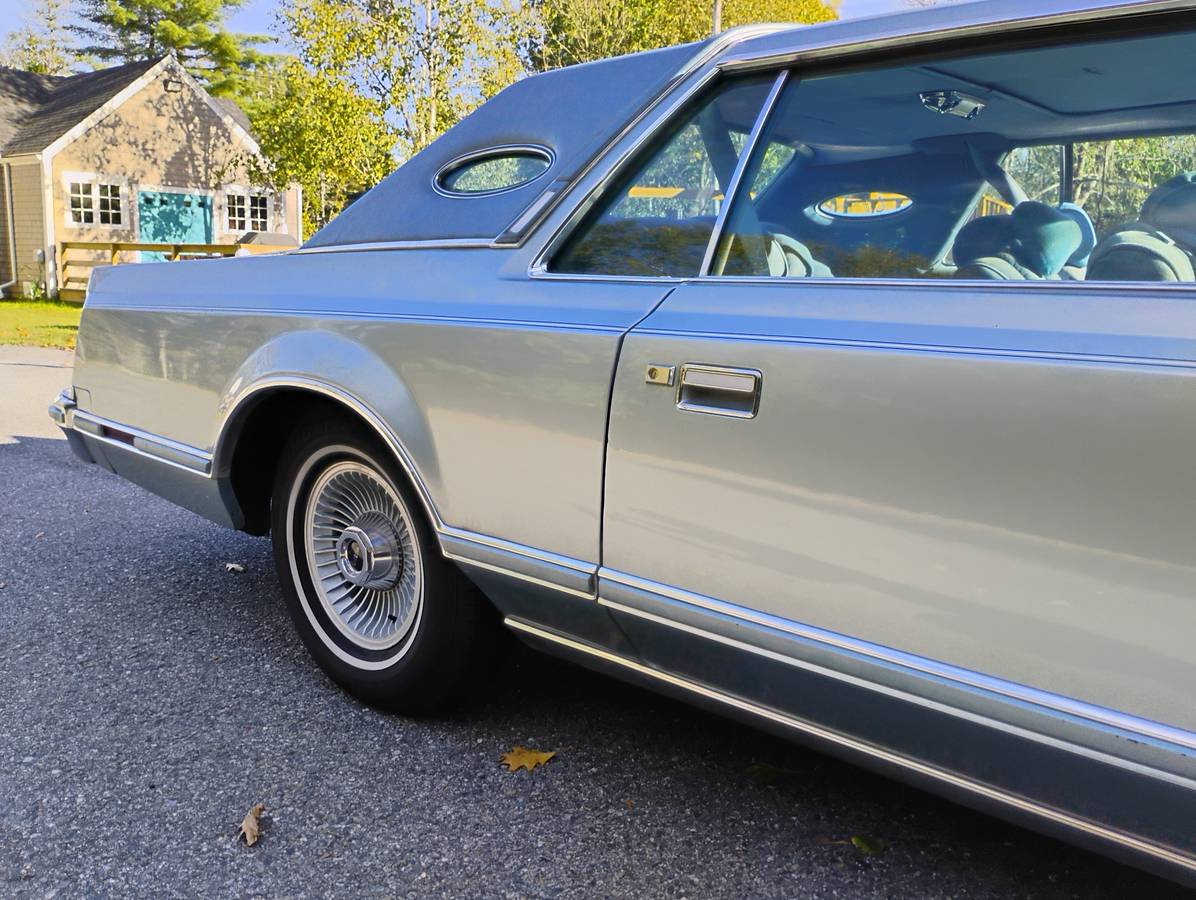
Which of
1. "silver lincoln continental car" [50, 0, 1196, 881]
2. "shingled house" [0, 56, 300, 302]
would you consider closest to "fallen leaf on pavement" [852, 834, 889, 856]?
"silver lincoln continental car" [50, 0, 1196, 881]

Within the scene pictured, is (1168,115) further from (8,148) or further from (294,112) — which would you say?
(8,148)

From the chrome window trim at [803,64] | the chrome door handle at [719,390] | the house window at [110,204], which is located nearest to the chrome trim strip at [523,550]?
the chrome door handle at [719,390]

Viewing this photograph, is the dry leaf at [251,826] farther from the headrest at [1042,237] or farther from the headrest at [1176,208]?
the headrest at [1176,208]

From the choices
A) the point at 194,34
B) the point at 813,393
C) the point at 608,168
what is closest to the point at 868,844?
Answer: the point at 813,393

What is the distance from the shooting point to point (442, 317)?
253cm

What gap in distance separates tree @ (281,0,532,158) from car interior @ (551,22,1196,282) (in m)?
18.4

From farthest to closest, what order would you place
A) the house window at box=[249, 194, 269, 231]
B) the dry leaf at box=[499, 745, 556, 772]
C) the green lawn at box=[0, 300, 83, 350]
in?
the house window at box=[249, 194, 269, 231] < the green lawn at box=[0, 300, 83, 350] < the dry leaf at box=[499, 745, 556, 772]

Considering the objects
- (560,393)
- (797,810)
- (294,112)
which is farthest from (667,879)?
(294,112)

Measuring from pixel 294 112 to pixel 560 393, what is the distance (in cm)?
2009

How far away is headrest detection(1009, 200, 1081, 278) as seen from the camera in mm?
1914

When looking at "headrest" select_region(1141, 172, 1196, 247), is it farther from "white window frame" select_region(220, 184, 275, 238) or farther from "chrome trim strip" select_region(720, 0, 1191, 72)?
"white window frame" select_region(220, 184, 275, 238)

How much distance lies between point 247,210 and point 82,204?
14.2ft

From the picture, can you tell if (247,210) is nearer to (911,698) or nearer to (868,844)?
(868,844)

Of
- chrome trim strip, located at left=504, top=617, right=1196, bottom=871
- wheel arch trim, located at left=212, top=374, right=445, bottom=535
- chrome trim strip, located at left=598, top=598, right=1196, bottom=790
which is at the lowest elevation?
chrome trim strip, located at left=504, top=617, right=1196, bottom=871
